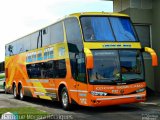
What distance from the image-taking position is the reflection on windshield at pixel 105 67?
1504cm

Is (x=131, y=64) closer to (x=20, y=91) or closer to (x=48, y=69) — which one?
(x=48, y=69)

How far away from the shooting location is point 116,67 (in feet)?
50.3

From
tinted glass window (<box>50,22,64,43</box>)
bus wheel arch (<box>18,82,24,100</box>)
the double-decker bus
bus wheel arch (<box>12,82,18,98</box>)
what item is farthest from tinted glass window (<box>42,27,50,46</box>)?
bus wheel arch (<box>12,82,18,98</box>)

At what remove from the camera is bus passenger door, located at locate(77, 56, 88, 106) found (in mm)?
15190

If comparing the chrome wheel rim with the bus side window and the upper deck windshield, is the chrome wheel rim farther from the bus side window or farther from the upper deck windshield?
the upper deck windshield

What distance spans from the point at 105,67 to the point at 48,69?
4.70 m

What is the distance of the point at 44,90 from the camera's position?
1995 cm

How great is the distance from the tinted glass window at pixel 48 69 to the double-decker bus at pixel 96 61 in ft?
0.14

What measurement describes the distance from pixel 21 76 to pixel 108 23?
A: 379 inches

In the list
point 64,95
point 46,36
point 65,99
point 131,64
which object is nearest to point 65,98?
point 65,99

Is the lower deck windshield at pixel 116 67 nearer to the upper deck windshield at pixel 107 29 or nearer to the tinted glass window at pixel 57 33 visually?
the upper deck windshield at pixel 107 29

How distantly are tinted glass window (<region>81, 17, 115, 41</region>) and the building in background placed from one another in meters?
8.45

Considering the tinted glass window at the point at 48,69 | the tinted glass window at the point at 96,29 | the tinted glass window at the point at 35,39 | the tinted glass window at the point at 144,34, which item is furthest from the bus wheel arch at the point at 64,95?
the tinted glass window at the point at 144,34

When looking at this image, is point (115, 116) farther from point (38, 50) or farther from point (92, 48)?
point (38, 50)
